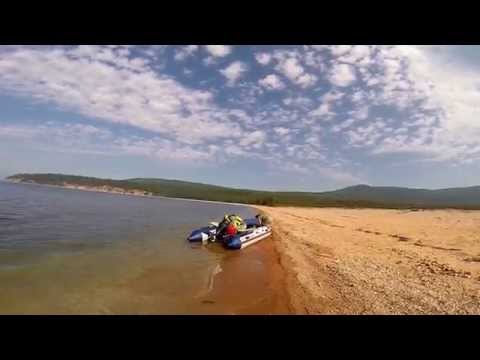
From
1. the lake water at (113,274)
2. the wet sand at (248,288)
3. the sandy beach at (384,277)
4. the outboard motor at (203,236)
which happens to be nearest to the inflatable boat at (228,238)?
the outboard motor at (203,236)

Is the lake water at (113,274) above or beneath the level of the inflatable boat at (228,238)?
beneath

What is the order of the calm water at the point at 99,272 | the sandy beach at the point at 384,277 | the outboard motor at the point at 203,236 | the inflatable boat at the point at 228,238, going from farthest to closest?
the outboard motor at the point at 203,236
the inflatable boat at the point at 228,238
the calm water at the point at 99,272
the sandy beach at the point at 384,277

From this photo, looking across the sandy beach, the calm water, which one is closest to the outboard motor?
the calm water

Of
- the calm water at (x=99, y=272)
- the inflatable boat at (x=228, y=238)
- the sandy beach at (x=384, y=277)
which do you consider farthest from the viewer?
the inflatable boat at (x=228, y=238)

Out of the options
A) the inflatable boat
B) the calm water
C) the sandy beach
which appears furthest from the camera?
the inflatable boat

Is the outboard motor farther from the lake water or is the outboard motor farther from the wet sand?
the wet sand

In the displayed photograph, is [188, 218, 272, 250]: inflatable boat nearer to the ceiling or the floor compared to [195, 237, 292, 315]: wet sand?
nearer to the ceiling

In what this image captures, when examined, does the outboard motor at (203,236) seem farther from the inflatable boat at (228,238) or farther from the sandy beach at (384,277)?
the sandy beach at (384,277)
